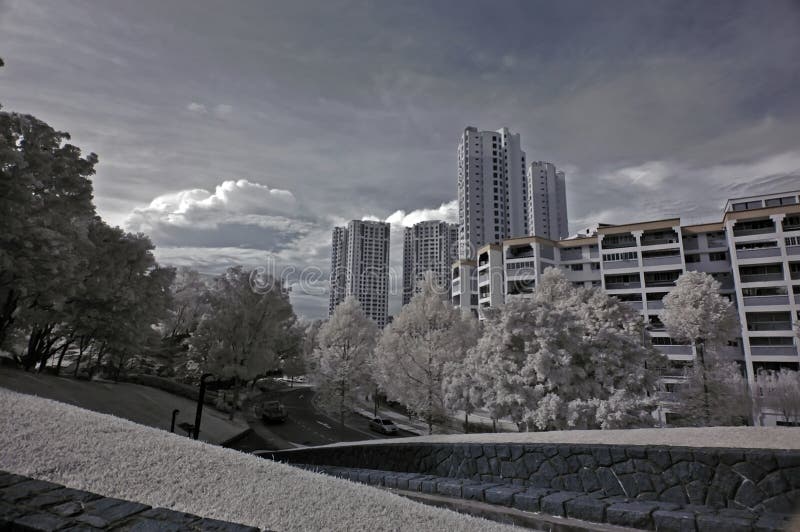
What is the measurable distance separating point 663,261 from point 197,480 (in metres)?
57.2

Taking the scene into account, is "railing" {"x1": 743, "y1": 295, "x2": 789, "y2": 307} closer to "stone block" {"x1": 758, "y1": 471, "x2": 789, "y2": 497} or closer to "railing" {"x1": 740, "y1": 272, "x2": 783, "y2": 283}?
"railing" {"x1": 740, "y1": 272, "x2": 783, "y2": 283}

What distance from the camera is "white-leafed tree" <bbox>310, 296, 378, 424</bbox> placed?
34.6 metres

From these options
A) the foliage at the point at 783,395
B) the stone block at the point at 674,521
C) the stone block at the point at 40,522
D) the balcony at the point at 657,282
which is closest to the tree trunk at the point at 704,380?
the foliage at the point at 783,395

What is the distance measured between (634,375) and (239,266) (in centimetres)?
2769

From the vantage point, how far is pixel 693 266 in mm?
49594

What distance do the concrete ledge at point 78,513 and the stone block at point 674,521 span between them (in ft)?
17.8

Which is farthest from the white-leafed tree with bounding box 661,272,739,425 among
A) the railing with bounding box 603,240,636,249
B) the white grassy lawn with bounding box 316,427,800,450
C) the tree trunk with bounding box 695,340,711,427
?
the railing with bounding box 603,240,636,249

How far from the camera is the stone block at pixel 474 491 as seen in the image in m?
7.28

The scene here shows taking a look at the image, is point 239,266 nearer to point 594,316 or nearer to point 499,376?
point 499,376

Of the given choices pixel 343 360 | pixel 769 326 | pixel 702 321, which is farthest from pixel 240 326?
pixel 769 326

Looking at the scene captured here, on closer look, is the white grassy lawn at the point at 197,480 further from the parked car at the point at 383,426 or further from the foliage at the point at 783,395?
the foliage at the point at 783,395

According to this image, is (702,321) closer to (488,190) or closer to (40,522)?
(40,522)

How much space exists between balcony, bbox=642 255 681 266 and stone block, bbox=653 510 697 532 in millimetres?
52618

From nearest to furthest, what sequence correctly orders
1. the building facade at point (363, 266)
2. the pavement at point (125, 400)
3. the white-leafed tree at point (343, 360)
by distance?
the pavement at point (125, 400) < the white-leafed tree at point (343, 360) < the building facade at point (363, 266)
